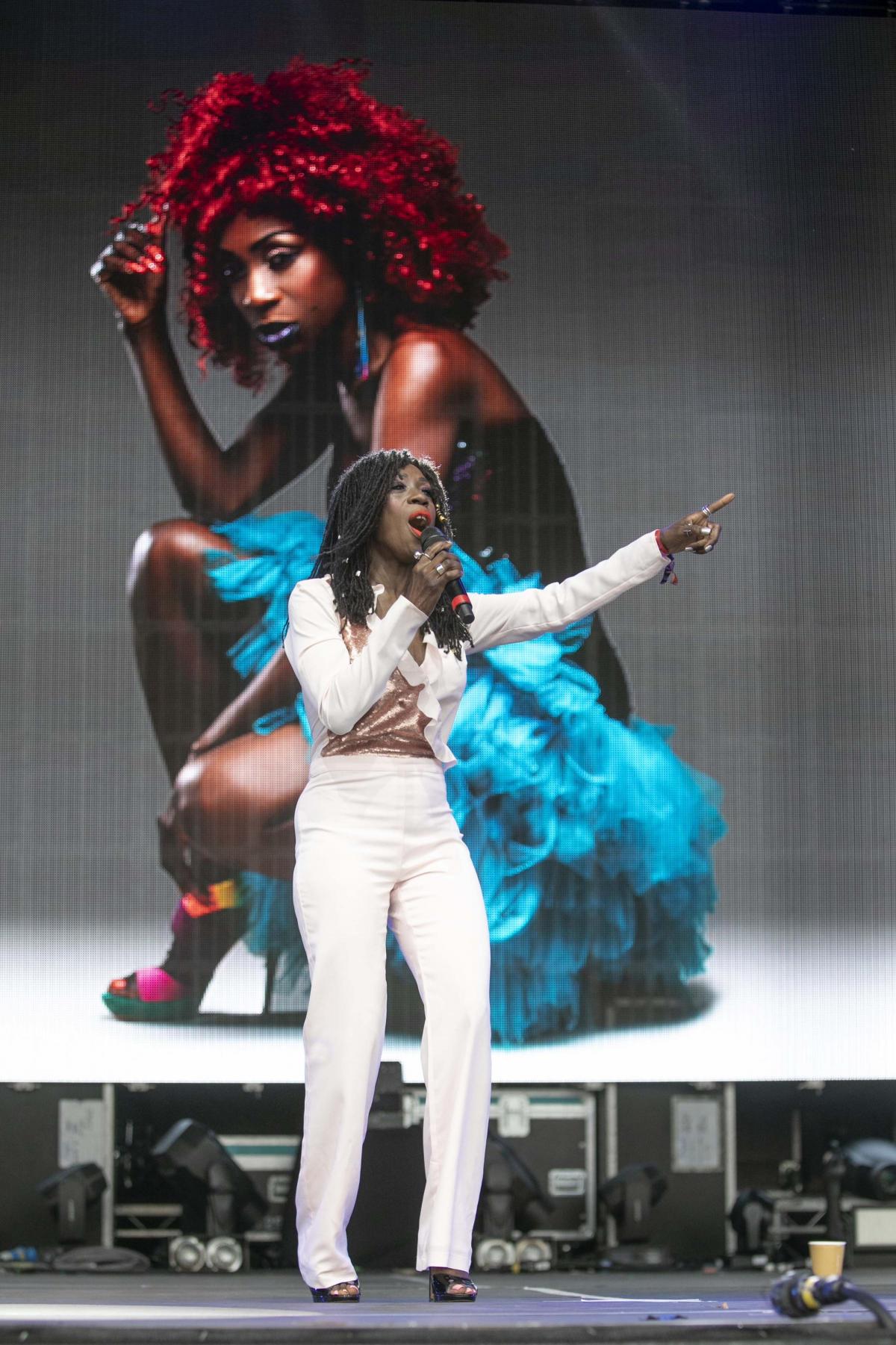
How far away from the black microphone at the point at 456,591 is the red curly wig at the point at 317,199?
1967 millimetres

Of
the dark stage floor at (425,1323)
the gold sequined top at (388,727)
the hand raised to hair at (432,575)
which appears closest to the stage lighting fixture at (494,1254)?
the dark stage floor at (425,1323)

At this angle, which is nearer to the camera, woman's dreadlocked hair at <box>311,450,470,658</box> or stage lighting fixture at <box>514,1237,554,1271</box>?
woman's dreadlocked hair at <box>311,450,470,658</box>

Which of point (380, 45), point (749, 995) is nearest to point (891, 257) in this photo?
Answer: point (380, 45)

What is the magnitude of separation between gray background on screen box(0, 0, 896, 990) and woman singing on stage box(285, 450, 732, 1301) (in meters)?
1.71

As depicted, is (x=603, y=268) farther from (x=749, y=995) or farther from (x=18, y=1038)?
(x=18, y=1038)

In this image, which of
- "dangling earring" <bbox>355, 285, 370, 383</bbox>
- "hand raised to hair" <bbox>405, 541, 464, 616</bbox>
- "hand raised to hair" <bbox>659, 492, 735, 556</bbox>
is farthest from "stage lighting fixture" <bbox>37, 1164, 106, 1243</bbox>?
"hand raised to hair" <bbox>659, 492, 735, 556</bbox>

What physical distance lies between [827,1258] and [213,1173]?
7.74 feet

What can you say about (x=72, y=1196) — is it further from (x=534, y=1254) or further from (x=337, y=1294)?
(x=337, y=1294)

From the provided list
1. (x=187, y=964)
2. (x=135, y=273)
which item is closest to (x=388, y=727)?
(x=187, y=964)

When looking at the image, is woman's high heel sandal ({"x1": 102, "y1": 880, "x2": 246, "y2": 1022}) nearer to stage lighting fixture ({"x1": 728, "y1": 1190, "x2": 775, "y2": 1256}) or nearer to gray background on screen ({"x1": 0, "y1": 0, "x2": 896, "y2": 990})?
gray background on screen ({"x1": 0, "y1": 0, "x2": 896, "y2": 990})

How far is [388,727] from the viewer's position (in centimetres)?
236

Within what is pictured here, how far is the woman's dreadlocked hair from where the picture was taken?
243 cm

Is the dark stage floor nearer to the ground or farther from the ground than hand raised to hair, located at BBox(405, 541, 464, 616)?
nearer to the ground

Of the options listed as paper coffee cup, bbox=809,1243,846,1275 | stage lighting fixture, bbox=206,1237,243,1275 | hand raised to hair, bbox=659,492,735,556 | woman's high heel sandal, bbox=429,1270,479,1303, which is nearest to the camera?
paper coffee cup, bbox=809,1243,846,1275
